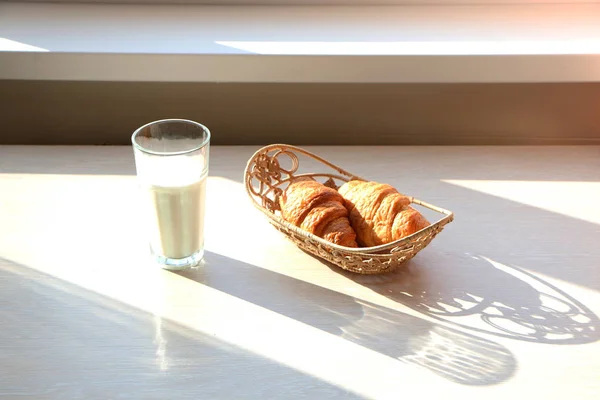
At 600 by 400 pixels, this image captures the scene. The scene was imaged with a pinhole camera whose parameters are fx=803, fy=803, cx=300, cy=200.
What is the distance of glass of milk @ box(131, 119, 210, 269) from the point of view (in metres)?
0.96

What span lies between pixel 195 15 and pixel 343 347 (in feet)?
2.66

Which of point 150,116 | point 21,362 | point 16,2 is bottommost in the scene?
point 21,362

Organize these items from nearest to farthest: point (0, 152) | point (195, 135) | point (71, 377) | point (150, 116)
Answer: point (71, 377) → point (195, 135) → point (0, 152) → point (150, 116)

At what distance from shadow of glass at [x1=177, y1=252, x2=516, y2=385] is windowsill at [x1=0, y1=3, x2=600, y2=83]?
1.43ft

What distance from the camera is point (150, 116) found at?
1.43 metres

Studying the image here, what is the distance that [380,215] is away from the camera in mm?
996

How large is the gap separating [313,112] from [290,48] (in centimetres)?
13

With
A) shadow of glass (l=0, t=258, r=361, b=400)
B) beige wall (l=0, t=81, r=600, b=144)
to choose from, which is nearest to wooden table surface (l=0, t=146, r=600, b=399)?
shadow of glass (l=0, t=258, r=361, b=400)

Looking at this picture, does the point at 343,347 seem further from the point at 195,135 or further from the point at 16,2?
the point at 16,2

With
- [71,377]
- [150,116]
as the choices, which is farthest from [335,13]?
[71,377]

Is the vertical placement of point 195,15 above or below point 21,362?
above

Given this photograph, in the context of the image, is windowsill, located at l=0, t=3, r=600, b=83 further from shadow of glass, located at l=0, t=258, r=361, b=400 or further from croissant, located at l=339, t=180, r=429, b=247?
shadow of glass, located at l=0, t=258, r=361, b=400

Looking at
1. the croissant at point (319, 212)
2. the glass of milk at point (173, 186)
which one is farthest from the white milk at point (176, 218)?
the croissant at point (319, 212)

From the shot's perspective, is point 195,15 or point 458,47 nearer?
point 458,47
